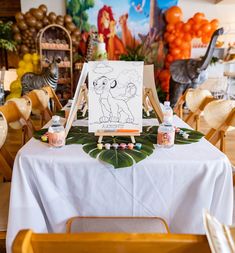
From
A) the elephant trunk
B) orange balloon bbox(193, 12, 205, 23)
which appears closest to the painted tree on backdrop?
orange balloon bbox(193, 12, 205, 23)

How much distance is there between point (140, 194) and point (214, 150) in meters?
0.37

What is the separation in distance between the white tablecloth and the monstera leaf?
0.03m

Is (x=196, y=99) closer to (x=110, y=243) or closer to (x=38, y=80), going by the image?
(x=110, y=243)

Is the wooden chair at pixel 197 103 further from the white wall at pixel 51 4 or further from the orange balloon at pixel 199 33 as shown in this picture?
the white wall at pixel 51 4

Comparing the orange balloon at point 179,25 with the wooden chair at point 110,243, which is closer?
the wooden chair at point 110,243

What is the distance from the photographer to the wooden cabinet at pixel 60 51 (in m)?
4.62

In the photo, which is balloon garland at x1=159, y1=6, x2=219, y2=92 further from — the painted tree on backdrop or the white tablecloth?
the white tablecloth

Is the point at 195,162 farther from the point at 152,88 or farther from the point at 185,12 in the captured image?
the point at 185,12

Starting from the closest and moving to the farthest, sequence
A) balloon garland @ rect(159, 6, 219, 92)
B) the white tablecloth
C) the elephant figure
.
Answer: the white tablecloth → the elephant figure → balloon garland @ rect(159, 6, 219, 92)

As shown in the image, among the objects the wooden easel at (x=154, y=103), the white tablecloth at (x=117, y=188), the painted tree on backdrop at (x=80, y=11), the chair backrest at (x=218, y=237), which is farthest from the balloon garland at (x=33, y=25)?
the chair backrest at (x=218, y=237)

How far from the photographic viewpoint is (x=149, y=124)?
1.47m

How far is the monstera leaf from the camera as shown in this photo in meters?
0.95

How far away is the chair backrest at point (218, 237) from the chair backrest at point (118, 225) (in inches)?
19.2

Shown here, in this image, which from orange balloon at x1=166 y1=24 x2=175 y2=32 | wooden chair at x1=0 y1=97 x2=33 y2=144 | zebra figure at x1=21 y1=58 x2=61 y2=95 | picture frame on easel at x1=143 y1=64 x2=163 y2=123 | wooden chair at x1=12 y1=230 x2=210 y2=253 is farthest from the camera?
orange balloon at x1=166 y1=24 x2=175 y2=32
